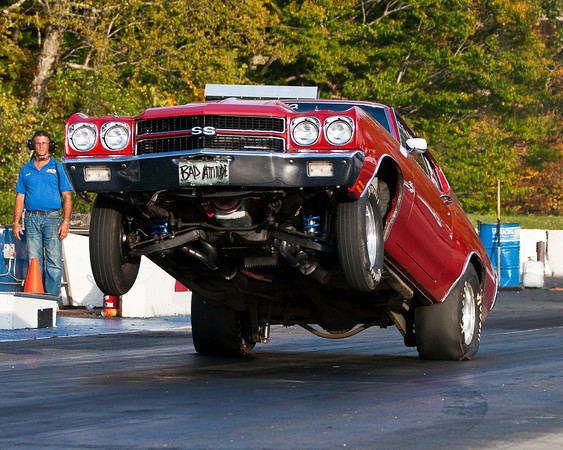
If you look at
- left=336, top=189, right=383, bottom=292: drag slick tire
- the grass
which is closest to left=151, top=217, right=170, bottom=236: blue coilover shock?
left=336, top=189, right=383, bottom=292: drag slick tire

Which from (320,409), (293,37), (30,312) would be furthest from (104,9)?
(320,409)

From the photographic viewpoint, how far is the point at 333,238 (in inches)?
275

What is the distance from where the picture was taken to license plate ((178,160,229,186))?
669 cm

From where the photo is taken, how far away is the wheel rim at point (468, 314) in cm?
883

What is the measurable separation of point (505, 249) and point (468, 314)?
1539 cm

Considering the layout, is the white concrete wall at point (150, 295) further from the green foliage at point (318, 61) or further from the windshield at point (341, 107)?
the green foliage at point (318, 61)

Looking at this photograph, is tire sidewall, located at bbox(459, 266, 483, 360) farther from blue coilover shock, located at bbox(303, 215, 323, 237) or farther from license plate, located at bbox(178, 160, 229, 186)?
license plate, located at bbox(178, 160, 229, 186)

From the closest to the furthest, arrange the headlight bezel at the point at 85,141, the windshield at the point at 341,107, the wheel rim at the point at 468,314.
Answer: the headlight bezel at the point at 85,141 → the windshield at the point at 341,107 → the wheel rim at the point at 468,314

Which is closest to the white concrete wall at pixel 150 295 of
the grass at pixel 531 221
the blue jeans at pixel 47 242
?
the blue jeans at pixel 47 242

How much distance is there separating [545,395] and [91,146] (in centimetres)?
320

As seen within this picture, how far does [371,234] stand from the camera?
7043 mm

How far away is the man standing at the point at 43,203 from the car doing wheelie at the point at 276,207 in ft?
14.0

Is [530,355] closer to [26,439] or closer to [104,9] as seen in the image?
[26,439]

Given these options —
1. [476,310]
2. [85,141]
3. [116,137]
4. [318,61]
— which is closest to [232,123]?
[116,137]
